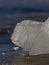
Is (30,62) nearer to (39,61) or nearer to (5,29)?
(39,61)

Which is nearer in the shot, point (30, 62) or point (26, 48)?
point (30, 62)

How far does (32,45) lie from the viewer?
1.80 meters

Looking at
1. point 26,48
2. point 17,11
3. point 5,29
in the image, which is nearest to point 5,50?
point 26,48

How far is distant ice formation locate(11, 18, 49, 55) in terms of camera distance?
178 centimetres

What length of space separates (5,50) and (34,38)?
21cm

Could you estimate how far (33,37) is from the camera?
1.85 meters

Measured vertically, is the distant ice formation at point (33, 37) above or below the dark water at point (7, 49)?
above

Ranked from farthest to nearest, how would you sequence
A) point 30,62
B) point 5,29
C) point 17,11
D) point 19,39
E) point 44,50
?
1. point 17,11
2. point 5,29
3. point 19,39
4. point 44,50
5. point 30,62

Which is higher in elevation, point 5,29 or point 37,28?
point 37,28

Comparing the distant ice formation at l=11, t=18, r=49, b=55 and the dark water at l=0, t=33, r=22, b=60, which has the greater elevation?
the distant ice formation at l=11, t=18, r=49, b=55

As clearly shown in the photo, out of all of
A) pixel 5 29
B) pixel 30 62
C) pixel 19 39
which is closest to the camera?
pixel 30 62

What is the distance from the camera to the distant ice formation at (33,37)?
1781 mm

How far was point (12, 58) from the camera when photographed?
5.47 ft

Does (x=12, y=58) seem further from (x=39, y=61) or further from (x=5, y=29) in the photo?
(x=5, y=29)
